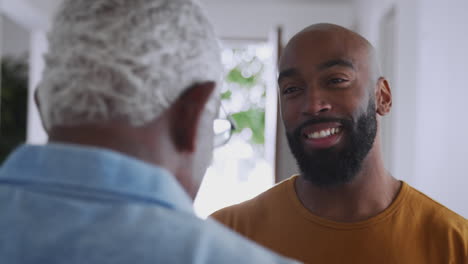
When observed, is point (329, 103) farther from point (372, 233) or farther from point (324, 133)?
point (372, 233)

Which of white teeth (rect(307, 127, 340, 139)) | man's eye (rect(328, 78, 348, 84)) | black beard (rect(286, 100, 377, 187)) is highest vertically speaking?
man's eye (rect(328, 78, 348, 84))

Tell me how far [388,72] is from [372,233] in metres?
3.07

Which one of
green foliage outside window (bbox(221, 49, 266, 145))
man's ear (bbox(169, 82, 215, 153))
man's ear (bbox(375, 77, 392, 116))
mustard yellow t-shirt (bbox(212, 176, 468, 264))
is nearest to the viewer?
man's ear (bbox(169, 82, 215, 153))

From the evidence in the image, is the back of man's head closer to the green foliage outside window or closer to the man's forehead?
the man's forehead

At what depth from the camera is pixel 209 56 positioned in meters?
0.69

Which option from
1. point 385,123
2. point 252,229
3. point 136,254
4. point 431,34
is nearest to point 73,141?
point 136,254

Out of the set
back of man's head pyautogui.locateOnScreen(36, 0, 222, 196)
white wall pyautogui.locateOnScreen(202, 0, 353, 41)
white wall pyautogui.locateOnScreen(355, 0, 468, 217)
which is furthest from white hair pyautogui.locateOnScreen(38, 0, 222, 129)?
white wall pyautogui.locateOnScreen(202, 0, 353, 41)

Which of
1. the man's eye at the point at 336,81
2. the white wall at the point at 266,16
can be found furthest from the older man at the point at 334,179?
the white wall at the point at 266,16

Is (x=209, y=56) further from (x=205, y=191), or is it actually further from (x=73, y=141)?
(x=205, y=191)

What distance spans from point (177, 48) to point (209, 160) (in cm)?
21

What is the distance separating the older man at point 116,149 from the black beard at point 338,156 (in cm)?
61

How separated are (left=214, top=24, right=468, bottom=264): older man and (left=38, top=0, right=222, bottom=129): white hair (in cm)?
63

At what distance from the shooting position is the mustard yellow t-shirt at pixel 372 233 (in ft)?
3.60

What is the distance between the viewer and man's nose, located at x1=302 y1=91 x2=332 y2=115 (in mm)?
1202
